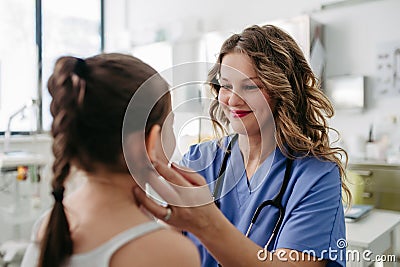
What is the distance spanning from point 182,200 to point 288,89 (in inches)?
16.0

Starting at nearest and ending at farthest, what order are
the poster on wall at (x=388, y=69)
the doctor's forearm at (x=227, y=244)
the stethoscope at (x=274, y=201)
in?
1. the doctor's forearm at (x=227, y=244)
2. the stethoscope at (x=274, y=201)
3. the poster on wall at (x=388, y=69)

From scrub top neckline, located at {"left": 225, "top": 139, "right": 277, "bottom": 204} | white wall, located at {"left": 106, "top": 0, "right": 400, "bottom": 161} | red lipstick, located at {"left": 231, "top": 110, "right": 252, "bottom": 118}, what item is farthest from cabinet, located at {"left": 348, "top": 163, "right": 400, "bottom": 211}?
red lipstick, located at {"left": 231, "top": 110, "right": 252, "bottom": 118}

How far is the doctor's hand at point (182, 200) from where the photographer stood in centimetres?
46

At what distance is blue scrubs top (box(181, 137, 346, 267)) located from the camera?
0.73 m

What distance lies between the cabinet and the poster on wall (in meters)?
0.57

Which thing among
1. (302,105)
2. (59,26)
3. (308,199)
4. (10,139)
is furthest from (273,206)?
(59,26)

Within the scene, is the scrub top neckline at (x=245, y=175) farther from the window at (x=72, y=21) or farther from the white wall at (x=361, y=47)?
the white wall at (x=361, y=47)

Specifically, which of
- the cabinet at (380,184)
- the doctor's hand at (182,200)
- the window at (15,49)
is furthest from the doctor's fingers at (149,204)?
the cabinet at (380,184)

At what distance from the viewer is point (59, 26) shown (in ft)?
8.87

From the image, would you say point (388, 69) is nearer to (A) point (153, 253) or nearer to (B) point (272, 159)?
(B) point (272, 159)

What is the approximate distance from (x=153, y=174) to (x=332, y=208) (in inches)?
17.5

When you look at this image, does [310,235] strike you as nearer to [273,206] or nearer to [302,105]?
[273,206]

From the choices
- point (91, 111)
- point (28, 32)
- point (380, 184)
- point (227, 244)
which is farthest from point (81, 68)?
point (28, 32)

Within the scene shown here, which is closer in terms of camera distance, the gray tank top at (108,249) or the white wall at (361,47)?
the gray tank top at (108,249)
